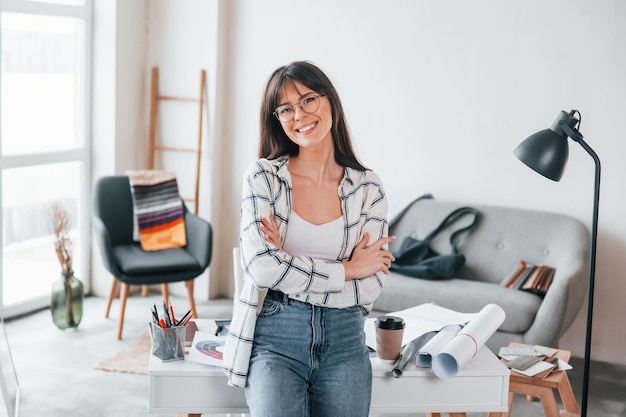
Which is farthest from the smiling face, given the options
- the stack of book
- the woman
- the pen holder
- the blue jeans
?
the stack of book

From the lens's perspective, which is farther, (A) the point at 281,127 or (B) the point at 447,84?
(B) the point at 447,84

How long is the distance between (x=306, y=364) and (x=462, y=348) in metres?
0.44

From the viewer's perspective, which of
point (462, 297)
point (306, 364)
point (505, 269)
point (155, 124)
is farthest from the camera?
point (155, 124)

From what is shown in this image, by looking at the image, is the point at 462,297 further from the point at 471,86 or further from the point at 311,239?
the point at 311,239

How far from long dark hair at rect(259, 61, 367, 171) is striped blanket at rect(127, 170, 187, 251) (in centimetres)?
228

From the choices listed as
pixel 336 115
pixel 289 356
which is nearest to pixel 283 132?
pixel 336 115

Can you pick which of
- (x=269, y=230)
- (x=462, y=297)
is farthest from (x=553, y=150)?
(x=462, y=297)

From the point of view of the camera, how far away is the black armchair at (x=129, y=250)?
404 centimetres

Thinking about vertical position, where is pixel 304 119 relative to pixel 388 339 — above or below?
above

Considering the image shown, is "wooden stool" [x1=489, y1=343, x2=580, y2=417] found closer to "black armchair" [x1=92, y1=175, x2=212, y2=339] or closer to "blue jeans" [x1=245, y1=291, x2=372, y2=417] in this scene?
"blue jeans" [x1=245, y1=291, x2=372, y2=417]

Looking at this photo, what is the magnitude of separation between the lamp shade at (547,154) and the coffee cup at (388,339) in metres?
0.68

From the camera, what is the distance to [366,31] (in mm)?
4574

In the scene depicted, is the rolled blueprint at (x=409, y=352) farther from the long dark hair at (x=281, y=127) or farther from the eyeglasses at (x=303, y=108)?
the eyeglasses at (x=303, y=108)

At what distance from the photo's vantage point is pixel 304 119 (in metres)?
2.13
